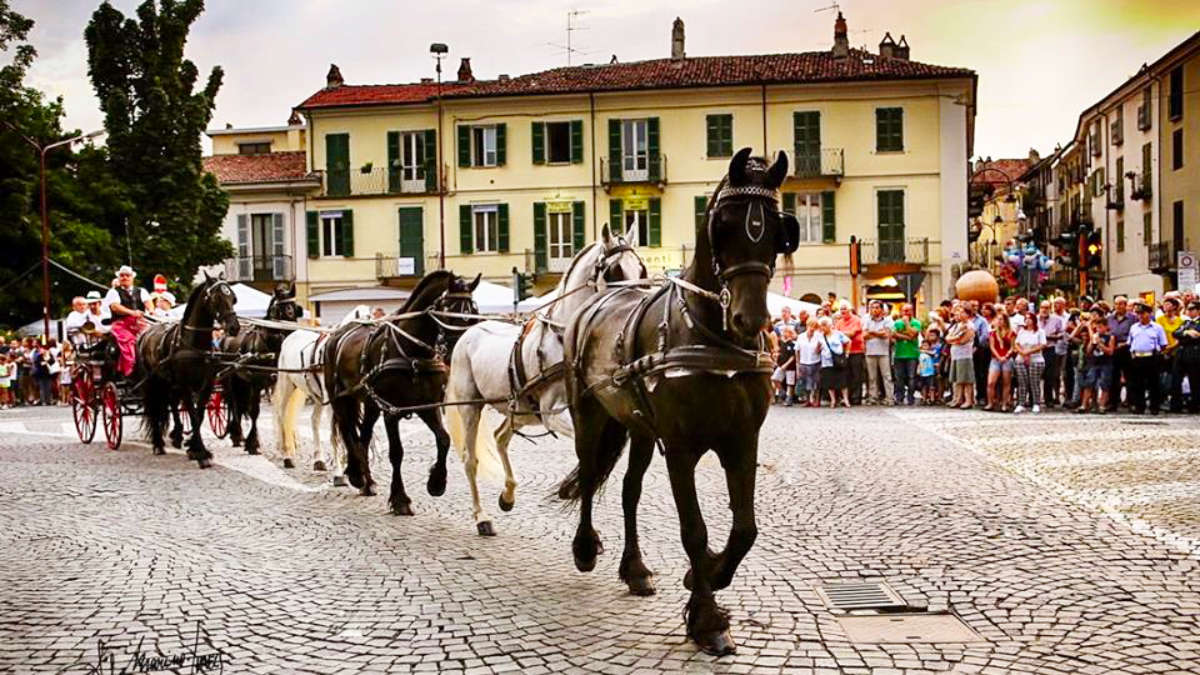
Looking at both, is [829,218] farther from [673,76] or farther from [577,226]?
[577,226]

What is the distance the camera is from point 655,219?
1822 inches

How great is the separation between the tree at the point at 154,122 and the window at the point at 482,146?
411 inches

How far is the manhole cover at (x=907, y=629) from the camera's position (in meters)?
5.79

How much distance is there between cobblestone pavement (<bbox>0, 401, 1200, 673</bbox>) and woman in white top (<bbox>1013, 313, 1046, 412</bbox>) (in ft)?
22.4

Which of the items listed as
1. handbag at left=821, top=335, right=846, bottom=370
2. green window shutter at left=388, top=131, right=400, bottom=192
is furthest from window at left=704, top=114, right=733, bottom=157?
handbag at left=821, top=335, right=846, bottom=370

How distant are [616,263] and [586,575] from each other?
225 centimetres

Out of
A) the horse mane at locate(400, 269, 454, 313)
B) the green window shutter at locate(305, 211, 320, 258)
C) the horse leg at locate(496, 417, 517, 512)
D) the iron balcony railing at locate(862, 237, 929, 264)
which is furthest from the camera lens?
the green window shutter at locate(305, 211, 320, 258)

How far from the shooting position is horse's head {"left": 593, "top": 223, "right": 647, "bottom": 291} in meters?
8.42

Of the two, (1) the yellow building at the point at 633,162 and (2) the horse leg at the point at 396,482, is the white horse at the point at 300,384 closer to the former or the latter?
(2) the horse leg at the point at 396,482

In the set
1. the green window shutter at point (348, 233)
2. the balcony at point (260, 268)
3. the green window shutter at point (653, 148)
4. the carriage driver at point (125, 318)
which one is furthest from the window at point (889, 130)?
the carriage driver at point (125, 318)

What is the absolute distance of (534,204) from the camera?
4731 centimetres

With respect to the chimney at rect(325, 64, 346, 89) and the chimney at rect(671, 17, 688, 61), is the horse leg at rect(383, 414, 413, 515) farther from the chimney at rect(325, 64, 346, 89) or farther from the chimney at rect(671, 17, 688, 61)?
the chimney at rect(325, 64, 346, 89)

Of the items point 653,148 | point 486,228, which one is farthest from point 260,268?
point 653,148

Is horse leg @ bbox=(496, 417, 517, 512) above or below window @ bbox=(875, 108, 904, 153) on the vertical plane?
below
